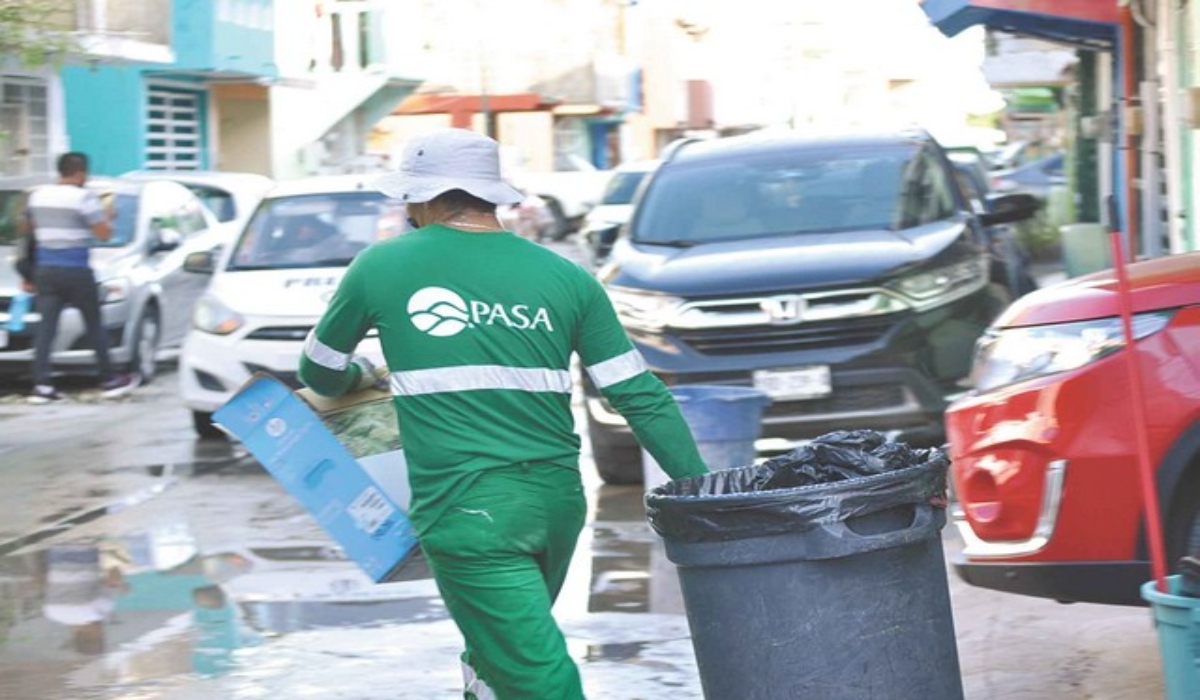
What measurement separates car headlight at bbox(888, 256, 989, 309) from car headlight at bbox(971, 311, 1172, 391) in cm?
385

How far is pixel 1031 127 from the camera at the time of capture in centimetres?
5462

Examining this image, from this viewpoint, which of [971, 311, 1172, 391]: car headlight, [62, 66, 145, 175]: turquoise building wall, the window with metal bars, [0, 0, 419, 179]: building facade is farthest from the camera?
the window with metal bars

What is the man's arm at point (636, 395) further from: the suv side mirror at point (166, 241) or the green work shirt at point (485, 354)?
the suv side mirror at point (166, 241)

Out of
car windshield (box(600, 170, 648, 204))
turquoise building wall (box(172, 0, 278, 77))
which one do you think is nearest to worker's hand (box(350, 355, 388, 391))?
turquoise building wall (box(172, 0, 278, 77))

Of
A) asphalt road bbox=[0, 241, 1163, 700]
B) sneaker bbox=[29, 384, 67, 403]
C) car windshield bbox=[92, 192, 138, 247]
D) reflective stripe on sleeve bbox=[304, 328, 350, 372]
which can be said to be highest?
car windshield bbox=[92, 192, 138, 247]

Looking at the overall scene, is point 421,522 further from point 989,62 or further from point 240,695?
point 989,62

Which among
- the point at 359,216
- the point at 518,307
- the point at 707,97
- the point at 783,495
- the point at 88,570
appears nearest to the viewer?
the point at 783,495

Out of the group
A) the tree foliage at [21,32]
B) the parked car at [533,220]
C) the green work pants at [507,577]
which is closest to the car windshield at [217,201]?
the tree foliage at [21,32]

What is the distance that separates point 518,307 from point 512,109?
3956 cm

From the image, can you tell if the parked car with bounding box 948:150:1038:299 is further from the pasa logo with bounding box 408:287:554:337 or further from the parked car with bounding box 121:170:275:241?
the parked car with bounding box 121:170:275:241

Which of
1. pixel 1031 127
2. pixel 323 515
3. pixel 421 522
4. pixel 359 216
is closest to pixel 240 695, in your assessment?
pixel 323 515

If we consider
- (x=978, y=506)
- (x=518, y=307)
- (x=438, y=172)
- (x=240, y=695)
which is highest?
(x=438, y=172)

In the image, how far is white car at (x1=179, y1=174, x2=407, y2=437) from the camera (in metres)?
12.6

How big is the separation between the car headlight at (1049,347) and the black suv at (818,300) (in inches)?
146
